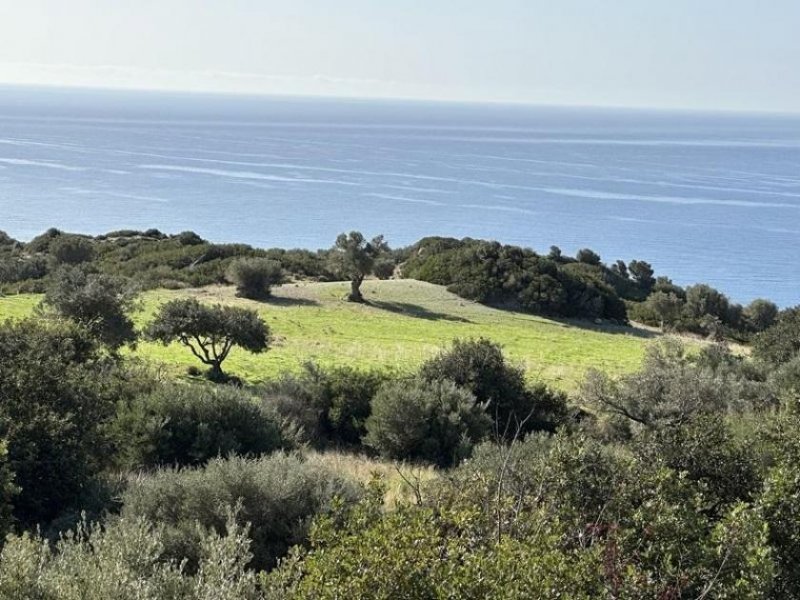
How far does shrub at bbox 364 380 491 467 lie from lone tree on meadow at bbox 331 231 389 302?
2507 cm

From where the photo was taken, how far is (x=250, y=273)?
41000 millimetres

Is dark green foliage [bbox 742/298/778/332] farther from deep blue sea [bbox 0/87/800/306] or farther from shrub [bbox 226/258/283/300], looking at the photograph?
shrub [bbox 226/258/283/300]

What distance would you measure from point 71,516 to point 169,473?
124 cm

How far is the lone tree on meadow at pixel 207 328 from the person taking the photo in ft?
76.8

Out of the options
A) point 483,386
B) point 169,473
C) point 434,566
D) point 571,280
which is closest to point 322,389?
point 483,386

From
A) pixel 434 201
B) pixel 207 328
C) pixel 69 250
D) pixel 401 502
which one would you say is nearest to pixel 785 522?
pixel 401 502

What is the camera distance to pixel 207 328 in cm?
2359

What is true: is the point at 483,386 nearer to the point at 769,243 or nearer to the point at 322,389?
the point at 322,389

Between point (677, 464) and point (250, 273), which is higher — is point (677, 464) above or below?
above

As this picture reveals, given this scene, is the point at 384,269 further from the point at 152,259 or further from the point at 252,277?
the point at 152,259

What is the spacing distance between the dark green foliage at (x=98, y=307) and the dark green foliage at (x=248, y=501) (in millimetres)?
13328

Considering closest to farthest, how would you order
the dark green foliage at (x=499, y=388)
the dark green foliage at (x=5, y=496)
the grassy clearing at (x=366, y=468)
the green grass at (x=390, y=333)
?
the dark green foliage at (x=5, y=496), the grassy clearing at (x=366, y=468), the dark green foliage at (x=499, y=388), the green grass at (x=390, y=333)

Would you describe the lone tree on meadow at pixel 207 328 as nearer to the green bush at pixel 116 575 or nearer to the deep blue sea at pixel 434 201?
the green bush at pixel 116 575

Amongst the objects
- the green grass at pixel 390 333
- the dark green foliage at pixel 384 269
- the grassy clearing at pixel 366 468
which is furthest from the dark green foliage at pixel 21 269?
the grassy clearing at pixel 366 468
